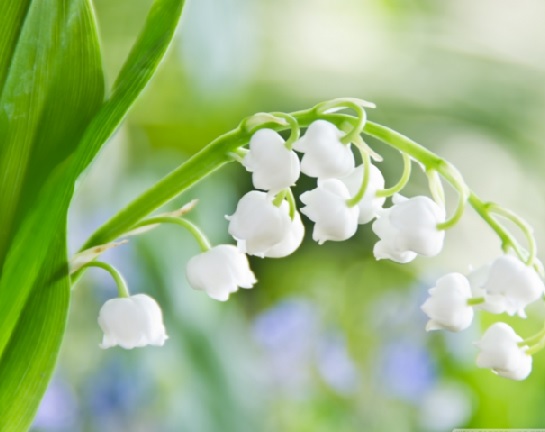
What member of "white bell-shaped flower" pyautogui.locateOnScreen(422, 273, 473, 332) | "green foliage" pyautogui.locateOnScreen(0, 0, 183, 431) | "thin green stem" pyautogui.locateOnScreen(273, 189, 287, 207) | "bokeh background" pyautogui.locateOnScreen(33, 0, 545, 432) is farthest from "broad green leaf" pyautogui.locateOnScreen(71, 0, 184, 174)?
"bokeh background" pyautogui.locateOnScreen(33, 0, 545, 432)

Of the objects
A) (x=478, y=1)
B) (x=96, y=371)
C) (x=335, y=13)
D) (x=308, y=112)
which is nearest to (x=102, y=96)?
(x=308, y=112)

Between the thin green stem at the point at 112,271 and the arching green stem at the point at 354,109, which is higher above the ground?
the arching green stem at the point at 354,109

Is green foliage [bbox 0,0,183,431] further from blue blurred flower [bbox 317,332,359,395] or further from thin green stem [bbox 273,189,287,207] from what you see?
blue blurred flower [bbox 317,332,359,395]

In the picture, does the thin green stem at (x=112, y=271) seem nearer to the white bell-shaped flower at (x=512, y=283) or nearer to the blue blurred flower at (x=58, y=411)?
the white bell-shaped flower at (x=512, y=283)

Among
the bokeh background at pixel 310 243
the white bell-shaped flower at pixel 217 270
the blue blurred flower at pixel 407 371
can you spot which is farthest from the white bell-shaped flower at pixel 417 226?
the blue blurred flower at pixel 407 371

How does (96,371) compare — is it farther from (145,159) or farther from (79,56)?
(79,56)

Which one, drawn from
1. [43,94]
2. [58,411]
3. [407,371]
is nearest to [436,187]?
[43,94]

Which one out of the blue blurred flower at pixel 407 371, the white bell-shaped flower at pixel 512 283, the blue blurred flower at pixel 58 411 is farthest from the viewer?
the blue blurred flower at pixel 407 371
